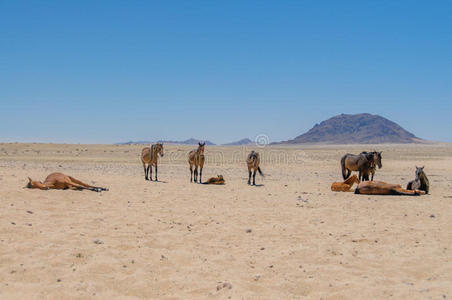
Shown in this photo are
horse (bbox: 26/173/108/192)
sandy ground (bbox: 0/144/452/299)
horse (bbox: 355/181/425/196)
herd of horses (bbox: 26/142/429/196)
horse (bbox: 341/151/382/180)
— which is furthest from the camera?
horse (bbox: 341/151/382/180)

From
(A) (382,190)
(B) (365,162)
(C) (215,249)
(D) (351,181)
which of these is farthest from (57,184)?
(B) (365,162)

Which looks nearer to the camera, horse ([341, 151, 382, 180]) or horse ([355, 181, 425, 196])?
horse ([355, 181, 425, 196])

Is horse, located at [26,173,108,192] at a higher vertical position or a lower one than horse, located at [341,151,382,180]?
lower

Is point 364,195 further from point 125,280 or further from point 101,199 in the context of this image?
point 125,280

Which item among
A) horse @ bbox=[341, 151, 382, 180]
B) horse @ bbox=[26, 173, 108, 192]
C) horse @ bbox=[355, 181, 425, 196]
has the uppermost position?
horse @ bbox=[341, 151, 382, 180]

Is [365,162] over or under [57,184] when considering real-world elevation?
over

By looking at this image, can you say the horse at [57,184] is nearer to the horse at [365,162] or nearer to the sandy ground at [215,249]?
the sandy ground at [215,249]

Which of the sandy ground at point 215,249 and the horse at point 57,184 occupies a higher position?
the horse at point 57,184

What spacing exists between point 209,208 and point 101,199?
3370 millimetres

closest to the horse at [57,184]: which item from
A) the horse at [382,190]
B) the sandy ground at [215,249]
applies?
the sandy ground at [215,249]

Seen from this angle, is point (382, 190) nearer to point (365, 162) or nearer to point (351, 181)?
point (351, 181)

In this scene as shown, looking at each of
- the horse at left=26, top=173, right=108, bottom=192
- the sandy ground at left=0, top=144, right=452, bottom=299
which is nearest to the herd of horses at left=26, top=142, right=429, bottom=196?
the horse at left=26, top=173, right=108, bottom=192

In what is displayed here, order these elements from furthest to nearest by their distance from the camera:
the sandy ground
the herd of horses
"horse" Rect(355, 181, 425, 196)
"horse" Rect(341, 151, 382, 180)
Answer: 1. "horse" Rect(341, 151, 382, 180)
2. "horse" Rect(355, 181, 425, 196)
3. the herd of horses
4. the sandy ground

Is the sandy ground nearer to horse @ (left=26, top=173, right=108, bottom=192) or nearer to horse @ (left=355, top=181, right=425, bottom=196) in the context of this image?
horse @ (left=26, top=173, right=108, bottom=192)
